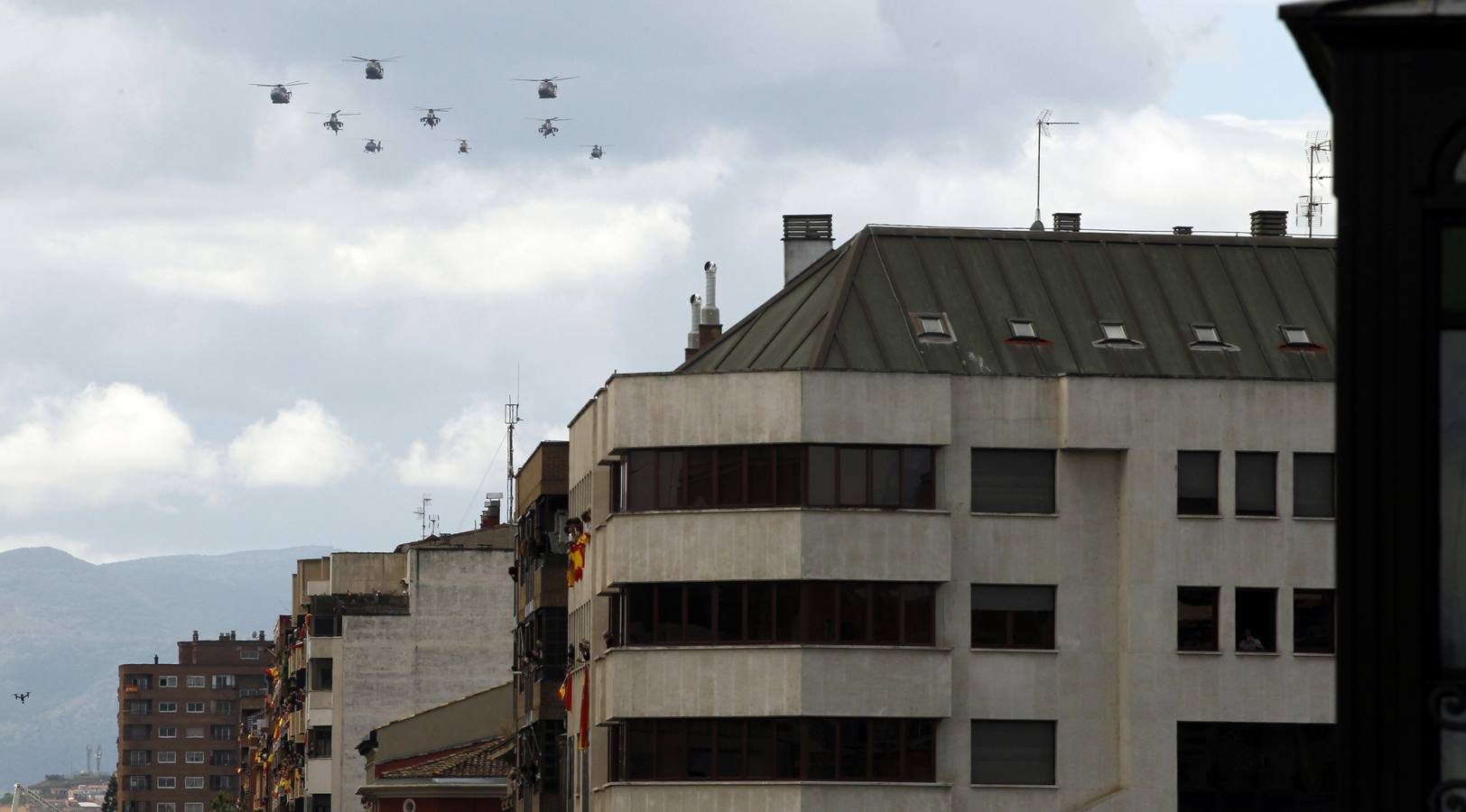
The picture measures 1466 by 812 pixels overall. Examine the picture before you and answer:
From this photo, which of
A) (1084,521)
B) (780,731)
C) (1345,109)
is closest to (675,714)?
(780,731)

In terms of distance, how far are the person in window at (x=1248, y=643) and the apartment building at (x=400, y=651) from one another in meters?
58.3

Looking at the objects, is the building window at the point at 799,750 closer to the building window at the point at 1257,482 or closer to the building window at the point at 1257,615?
the building window at the point at 1257,615

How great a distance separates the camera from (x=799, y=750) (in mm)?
59656

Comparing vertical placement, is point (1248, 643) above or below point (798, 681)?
above

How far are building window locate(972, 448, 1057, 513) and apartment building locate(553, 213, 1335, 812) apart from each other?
6 cm

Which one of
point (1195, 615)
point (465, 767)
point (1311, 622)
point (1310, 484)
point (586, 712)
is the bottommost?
point (465, 767)

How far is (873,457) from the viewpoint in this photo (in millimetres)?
61438

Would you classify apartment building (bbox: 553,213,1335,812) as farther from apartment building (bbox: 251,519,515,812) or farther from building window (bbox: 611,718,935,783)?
apartment building (bbox: 251,519,515,812)

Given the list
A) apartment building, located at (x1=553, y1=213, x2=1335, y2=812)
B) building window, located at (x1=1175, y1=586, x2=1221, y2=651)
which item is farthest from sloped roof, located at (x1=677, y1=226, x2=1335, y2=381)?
building window, located at (x1=1175, y1=586, x2=1221, y2=651)

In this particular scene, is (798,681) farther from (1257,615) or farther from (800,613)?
(1257,615)

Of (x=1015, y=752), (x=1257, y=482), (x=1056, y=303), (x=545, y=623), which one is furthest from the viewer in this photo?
(x=545, y=623)

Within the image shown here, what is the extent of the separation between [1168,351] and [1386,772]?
2148 inches

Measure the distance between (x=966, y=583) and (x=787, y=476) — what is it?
4859mm

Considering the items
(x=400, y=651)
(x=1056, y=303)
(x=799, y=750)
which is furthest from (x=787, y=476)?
(x=400, y=651)
